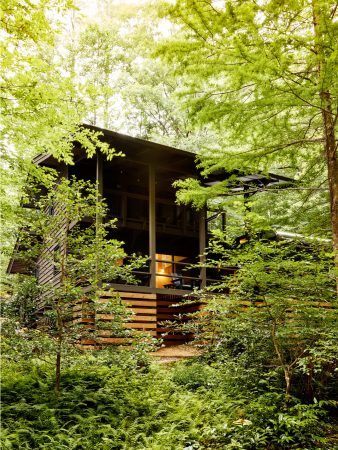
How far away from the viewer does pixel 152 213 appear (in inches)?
572

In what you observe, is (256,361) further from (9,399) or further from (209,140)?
(209,140)

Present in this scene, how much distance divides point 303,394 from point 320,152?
4.76m

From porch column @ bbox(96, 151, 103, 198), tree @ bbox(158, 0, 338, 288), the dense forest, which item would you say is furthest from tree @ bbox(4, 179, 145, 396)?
porch column @ bbox(96, 151, 103, 198)

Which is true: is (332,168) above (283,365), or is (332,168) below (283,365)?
above

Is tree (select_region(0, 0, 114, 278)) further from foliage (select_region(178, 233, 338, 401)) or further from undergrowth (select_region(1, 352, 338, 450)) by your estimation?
undergrowth (select_region(1, 352, 338, 450))

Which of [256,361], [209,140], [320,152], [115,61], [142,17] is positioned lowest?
[256,361]

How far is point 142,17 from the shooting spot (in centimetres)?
3000

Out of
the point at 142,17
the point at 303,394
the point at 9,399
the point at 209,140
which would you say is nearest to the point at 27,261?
the point at 9,399

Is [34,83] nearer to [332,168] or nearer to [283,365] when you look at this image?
[332,168]

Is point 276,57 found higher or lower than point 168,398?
higher

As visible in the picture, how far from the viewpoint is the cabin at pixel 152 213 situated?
13.8 m

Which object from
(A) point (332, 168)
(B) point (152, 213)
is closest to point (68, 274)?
(A) point (332, 168)

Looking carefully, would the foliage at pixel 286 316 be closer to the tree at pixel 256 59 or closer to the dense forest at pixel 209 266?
the dense forest at pixel 209 266

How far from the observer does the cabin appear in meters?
13.8
